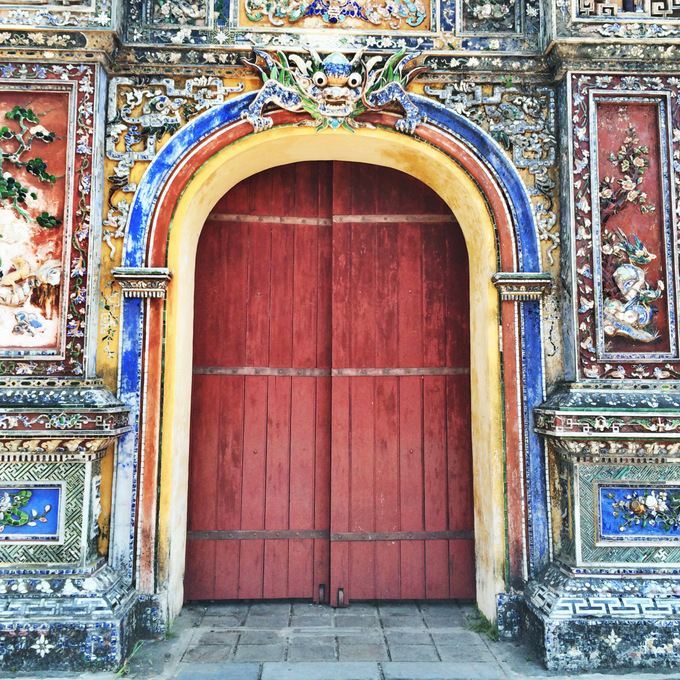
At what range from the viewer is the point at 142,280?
3701mm

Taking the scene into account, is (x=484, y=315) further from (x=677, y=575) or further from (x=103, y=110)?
(x=103, y=110)

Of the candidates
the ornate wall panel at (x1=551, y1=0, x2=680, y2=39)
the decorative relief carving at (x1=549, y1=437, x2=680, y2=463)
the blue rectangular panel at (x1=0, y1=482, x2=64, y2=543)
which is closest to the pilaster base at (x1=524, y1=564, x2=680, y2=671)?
the decorative relief carving at (x1=549, y1=437, x2=680, y2=463)

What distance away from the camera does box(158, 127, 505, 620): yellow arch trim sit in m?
3.74

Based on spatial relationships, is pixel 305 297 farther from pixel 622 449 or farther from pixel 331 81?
pixel 622 449

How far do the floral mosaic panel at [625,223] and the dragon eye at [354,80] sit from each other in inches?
54.4

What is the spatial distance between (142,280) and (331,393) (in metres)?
1.53

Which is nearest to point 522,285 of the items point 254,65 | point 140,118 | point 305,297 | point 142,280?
point 305,297

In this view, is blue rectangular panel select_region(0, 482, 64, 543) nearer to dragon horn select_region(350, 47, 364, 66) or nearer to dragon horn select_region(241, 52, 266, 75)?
dragon horn select_region(241, 52, 266, 75)

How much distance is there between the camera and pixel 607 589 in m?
3.41

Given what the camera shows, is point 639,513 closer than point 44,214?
Yes

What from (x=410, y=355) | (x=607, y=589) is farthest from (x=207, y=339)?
(x=607, y=589)

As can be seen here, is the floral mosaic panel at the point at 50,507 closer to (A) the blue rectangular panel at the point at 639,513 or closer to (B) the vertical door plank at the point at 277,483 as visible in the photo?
(B) the vertical door plank at the point at 277,483

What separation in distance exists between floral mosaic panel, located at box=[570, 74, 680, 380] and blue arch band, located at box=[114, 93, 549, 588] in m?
0.30

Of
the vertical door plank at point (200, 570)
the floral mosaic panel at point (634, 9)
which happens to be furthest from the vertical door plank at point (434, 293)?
the vertical door plank at point (200, 570)
